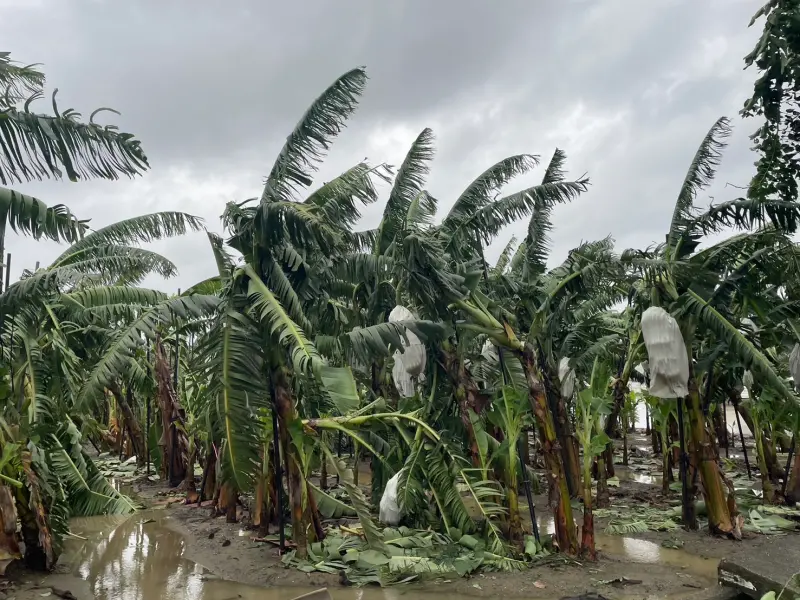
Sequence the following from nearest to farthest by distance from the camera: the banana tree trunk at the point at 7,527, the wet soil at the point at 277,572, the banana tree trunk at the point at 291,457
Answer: the wet soil at the point at 277,572
the banana tree trunk at the point at 7,527
the banana tree trunk at the point at 291,457

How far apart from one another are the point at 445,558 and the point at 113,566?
15.1 ft

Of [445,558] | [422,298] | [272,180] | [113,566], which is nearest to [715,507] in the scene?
[445,558]

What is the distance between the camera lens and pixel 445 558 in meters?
7.26

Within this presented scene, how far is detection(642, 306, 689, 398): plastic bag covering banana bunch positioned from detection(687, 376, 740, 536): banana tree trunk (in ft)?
3.91

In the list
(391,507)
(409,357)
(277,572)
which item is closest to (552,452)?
(409,357)

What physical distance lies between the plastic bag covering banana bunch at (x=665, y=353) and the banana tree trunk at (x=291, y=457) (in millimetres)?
4230

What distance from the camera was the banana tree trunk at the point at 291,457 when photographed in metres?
7.52

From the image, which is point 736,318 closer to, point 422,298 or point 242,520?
point 422,298

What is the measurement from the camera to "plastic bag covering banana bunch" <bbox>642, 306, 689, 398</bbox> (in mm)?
7059

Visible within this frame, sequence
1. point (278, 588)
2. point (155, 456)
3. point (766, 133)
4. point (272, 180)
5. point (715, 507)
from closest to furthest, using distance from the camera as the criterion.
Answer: point (766, 133) → point (278, 588) → point (272, 180) → point (715, 507) → point (155, 456)

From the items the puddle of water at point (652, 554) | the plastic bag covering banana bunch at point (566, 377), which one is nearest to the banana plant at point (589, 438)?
the puddle of water at point (652, 554)

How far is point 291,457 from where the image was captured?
7.52 meters

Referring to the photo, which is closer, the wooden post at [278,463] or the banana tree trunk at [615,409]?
the wooden post at [278,463]

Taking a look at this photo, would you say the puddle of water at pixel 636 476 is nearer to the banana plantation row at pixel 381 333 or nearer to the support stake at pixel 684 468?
the banana plantation row at pixel 381 333
